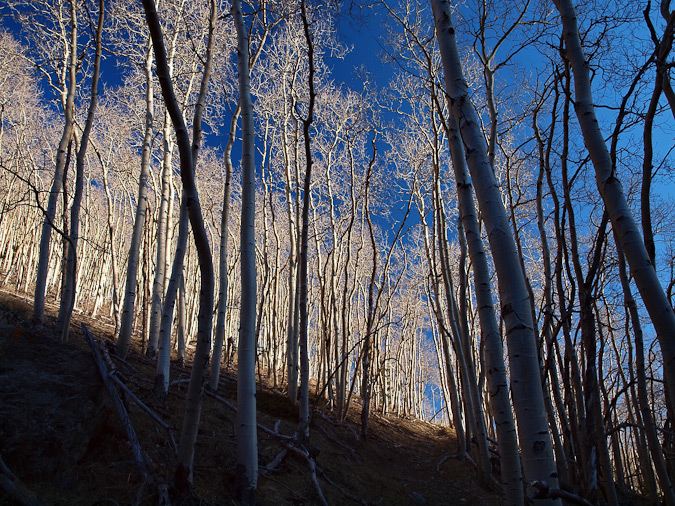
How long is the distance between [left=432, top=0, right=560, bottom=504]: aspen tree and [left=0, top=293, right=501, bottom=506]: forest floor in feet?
6.94

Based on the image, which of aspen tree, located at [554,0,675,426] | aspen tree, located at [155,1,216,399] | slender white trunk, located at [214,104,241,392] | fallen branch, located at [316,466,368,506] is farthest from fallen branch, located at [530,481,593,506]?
slender white trunk, located at [214,104,241,392]

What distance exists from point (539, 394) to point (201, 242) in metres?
2.08

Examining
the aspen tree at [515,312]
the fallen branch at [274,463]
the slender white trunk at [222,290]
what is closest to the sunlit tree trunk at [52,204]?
the slender white trunk at [222,290]

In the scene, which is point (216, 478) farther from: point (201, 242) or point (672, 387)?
point (672, 387)

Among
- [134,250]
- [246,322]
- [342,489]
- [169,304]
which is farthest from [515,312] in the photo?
[134,250]

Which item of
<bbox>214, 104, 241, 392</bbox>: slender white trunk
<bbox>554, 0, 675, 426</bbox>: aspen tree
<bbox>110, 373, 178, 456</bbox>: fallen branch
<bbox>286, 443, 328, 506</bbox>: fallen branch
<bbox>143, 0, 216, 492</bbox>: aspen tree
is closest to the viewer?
<bbox>554, 0, 675, 426</bbox>: aspen tree

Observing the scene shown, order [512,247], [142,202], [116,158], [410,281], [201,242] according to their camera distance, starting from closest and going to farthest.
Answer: [512,247] < [201,242] < [142,202] < [116,158] < [410,281]

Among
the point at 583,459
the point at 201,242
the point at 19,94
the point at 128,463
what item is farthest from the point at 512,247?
the point at 19,94

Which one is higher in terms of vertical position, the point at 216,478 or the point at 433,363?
the point at 433,363

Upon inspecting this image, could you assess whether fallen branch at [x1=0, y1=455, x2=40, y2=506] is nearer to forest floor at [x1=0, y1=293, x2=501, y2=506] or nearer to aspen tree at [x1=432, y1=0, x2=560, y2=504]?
forest floor at [x1=0, y1=293, x2=501, y2=506]

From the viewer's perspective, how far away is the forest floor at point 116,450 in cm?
269

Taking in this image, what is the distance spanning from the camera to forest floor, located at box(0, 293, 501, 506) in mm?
2691

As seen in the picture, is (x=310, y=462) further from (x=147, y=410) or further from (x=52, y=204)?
(x=52, y=204)

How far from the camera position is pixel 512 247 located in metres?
2.19
